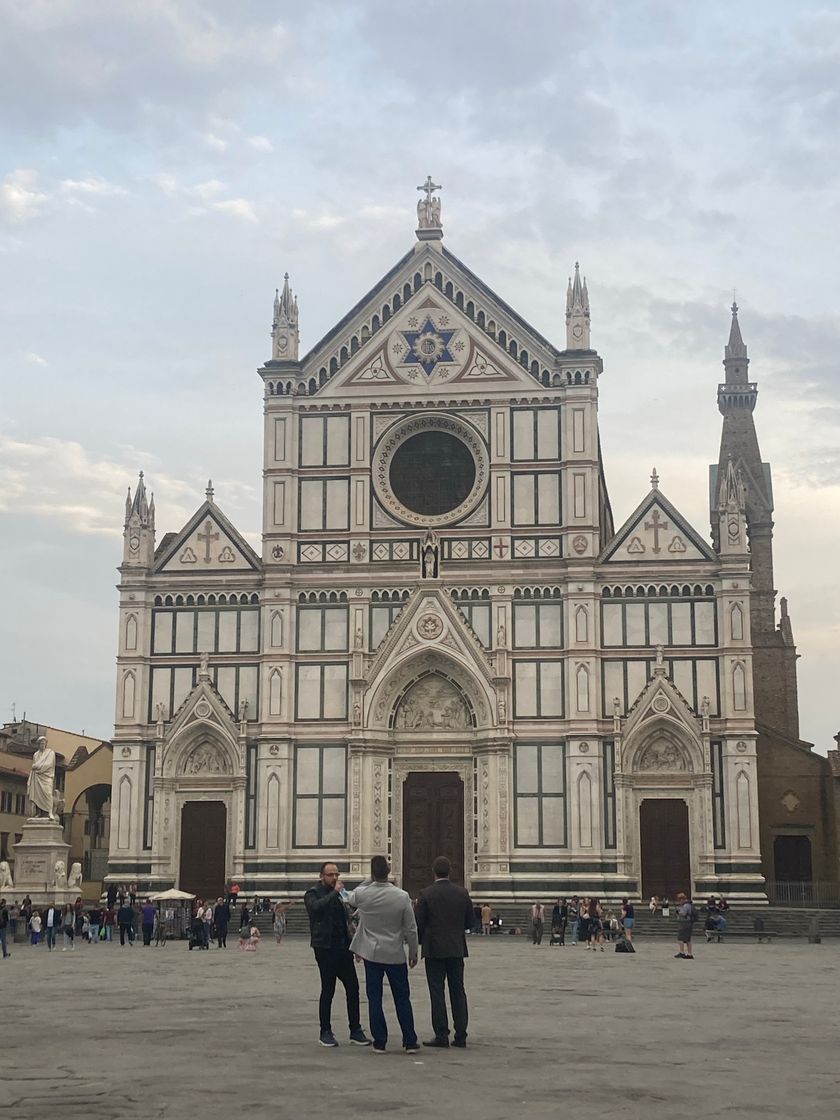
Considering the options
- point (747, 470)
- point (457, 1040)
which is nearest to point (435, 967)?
point (457, 1040)

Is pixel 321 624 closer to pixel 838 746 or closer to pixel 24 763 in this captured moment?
pixel 838 746

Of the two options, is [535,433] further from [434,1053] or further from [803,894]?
[434,1053]

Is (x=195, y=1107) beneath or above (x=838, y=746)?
beneath

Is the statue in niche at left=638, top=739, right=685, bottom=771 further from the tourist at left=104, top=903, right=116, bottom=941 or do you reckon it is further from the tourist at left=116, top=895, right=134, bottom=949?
the tourist at left=104, top=903, right=116, bottom=941

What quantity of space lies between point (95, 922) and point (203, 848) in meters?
6.61

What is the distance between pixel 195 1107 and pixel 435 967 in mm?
3788

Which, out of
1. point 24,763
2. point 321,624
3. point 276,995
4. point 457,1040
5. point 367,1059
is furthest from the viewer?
point 24,763

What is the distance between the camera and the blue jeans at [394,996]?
12164mm

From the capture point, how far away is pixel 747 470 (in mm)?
76000

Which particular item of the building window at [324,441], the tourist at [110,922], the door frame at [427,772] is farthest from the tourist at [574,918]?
the building window at [324,441]

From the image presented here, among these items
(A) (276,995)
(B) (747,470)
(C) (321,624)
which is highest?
(B) (747,470)

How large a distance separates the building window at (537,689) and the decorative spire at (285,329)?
12697 mm

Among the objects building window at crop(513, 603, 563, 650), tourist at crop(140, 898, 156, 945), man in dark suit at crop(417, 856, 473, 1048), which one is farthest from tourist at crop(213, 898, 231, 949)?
man in dark suit at crop(417, 856, 473, 1048)

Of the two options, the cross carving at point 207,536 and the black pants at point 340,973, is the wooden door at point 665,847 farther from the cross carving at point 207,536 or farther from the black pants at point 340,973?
the black pants at point 340,973
